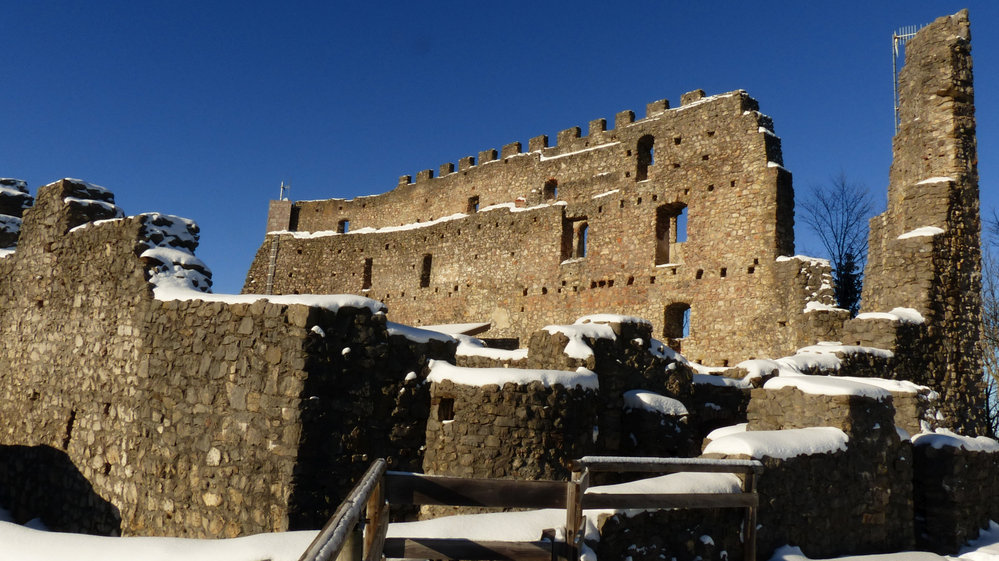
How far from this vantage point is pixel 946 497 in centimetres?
A: 755

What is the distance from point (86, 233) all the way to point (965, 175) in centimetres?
1463

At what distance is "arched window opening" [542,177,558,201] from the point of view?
853 inches

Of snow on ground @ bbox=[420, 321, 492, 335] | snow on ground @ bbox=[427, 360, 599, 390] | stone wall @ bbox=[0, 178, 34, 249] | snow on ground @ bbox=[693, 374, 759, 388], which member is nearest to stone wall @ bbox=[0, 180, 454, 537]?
snow on ground @ bbox=[427, 360, 599, 390]

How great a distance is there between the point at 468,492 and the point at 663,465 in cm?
155

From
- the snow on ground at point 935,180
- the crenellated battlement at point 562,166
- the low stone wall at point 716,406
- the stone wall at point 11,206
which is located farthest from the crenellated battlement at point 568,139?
the stone wall at point 11,206

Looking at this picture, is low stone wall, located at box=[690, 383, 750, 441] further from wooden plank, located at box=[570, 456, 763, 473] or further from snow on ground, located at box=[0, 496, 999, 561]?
snow on ground, located at box=[0, 496, 999, 561]

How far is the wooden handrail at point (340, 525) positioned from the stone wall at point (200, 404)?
252 centimetres

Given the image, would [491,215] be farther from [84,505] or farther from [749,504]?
[749,504]

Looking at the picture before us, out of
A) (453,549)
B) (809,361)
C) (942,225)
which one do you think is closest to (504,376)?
(453,549)

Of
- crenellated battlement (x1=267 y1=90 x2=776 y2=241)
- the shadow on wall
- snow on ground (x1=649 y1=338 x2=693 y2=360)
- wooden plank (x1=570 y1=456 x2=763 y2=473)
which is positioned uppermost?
crenellated battlement (x1=267 y1=90 x2=776 y2=241)

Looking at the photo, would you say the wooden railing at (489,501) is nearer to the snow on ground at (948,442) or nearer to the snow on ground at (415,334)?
the snow on ground at (415,334)

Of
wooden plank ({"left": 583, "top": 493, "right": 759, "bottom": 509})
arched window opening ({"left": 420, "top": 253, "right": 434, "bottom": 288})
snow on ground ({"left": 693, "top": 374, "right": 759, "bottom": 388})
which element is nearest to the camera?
wooden plank ({"left": 583, "top": 493, "right": 759, "bottom": 509})

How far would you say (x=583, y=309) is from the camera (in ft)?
61.8

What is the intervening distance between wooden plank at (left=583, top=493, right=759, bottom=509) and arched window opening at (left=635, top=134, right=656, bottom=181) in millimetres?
14252
